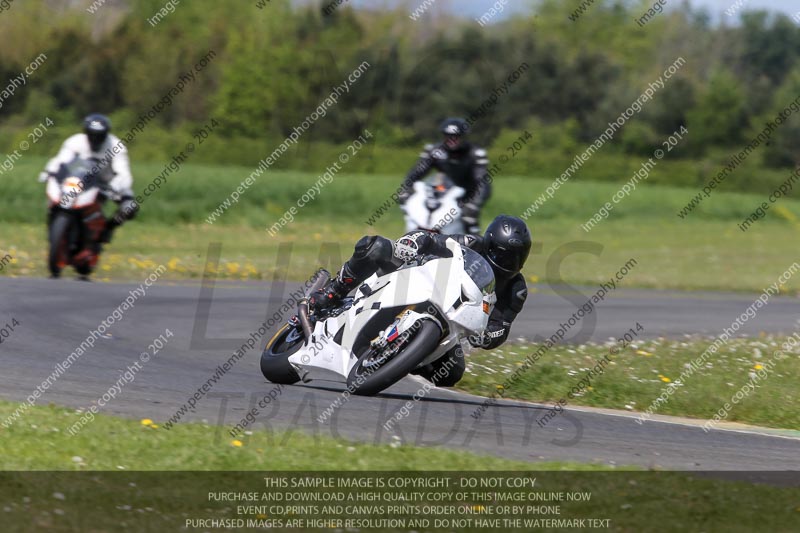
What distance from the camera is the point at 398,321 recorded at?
27.8 feet

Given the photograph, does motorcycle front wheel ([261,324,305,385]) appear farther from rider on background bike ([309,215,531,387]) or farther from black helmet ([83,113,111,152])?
black helmet ([83,113,111,152])

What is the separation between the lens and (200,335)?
12.0 meters

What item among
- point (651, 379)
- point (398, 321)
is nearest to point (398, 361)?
point (398, 321)

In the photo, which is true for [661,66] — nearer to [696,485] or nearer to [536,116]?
[536,116]

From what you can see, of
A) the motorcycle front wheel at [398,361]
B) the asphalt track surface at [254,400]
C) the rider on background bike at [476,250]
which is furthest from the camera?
the rider on background bike at [476,250]

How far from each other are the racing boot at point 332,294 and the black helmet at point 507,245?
3.44 ft

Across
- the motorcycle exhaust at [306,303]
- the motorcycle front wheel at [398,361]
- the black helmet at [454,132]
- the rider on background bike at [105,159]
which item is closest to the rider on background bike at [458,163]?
the black helmet at [454,132]

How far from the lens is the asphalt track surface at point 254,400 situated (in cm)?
806

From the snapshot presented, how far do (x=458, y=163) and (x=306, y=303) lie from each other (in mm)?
6052

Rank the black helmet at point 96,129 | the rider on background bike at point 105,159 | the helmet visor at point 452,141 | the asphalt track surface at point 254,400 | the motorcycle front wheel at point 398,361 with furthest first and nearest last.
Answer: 1. the rider on background bike at point 105,159
2. the black helmet at point 96,129
3. the helmet visor at point 452,141
4. the motorcycle front wheel at point 398,361
5. the asphalt track surface at point 254,400

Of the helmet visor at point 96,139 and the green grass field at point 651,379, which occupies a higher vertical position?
the helmet visor at point 96,139

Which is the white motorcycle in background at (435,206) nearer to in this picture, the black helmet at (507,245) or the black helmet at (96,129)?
the black helmet at (96,129)

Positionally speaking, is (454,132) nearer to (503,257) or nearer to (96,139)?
(96,139)

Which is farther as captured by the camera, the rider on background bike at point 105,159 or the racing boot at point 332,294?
the rider on background bike at point 105,159
